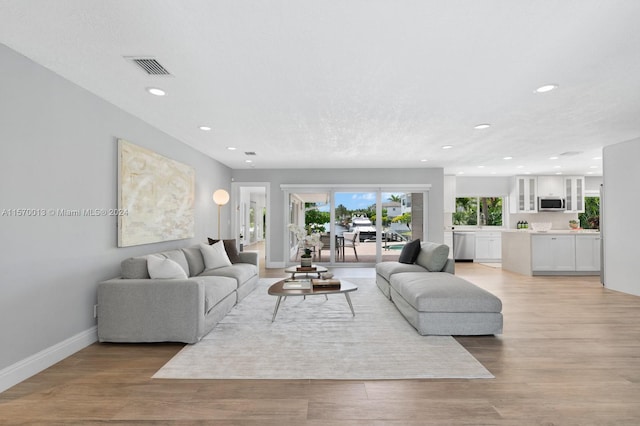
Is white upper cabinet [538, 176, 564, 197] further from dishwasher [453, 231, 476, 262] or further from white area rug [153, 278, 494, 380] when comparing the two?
white area rug [153, 278, 494, 380]

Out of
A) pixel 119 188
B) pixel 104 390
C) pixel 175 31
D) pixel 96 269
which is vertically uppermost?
pixel 175 31

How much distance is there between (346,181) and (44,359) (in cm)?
639

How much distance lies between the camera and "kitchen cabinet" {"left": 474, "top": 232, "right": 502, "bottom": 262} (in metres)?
9.17

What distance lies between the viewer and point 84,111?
3.22m

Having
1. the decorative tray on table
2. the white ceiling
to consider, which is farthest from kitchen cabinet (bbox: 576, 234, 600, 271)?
the decorative tray on table

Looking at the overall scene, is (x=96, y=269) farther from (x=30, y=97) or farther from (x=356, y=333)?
(x=356, y=333)

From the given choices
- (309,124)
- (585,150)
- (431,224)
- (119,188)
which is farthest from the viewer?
(431,224)

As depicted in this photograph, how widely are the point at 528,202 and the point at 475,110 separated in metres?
6.73

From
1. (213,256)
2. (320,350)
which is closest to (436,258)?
(320,350)

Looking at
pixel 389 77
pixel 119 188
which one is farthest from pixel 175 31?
pixel 119 188

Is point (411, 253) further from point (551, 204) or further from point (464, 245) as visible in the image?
point (551, 204)

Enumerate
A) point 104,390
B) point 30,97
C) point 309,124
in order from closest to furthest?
point 104,390, point 30,97, point 309,124

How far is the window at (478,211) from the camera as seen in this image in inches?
389

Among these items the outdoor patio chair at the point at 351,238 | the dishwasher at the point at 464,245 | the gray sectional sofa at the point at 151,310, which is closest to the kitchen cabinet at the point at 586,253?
the dishwasher at the point at 464,245
